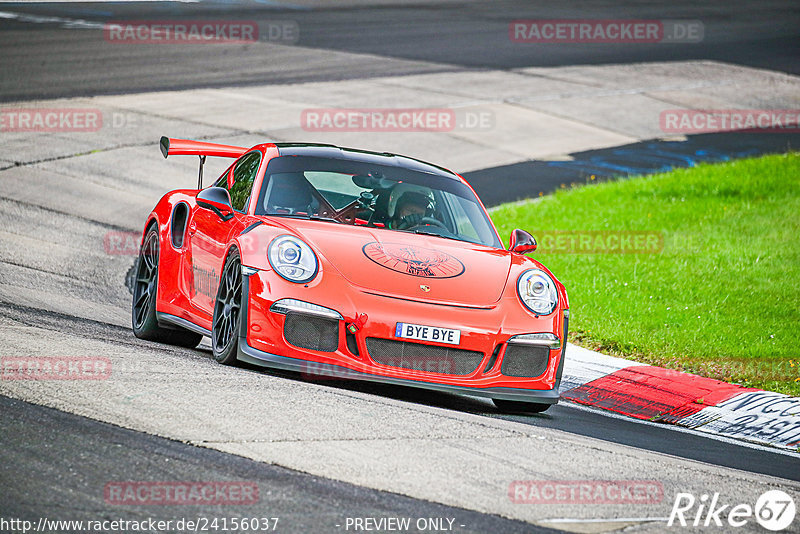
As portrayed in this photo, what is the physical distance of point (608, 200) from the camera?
15492 mm

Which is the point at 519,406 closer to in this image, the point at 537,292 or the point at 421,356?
the point at 537,292

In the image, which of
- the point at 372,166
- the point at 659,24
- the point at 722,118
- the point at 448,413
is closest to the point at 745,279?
the point at 372,166

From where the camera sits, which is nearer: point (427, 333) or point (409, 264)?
point (427, 333)

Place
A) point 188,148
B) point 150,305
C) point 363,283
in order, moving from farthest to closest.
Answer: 1. point 188,148
2. point 150,305
3. point 363,283

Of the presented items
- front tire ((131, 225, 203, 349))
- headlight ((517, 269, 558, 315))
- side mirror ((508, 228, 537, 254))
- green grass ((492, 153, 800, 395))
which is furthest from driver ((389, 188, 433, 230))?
green grass ((492, 153, 800, 395))

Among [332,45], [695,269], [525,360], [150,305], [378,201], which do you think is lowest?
[695,269]

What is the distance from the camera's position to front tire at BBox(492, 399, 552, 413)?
714 centimetres

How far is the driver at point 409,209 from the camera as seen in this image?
302 inches

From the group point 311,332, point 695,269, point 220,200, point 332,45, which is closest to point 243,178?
point 220,200

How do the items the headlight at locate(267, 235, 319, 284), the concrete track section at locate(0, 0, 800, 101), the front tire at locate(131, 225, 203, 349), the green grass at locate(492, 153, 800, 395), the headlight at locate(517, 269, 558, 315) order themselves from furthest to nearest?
1. the concrete track section at locate(0, 0, 800, 101)
2. the green grass at locate(492, 153, 800, 395)
3. the front tire at locate(131, 225, 203, 349)
4. the headlight at locate(517, 269, 558, 315)
5. the headlight at locate(267, 235, 319, 284)

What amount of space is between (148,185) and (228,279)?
27.7ft

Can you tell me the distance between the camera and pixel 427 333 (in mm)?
6434

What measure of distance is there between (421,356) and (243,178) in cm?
230

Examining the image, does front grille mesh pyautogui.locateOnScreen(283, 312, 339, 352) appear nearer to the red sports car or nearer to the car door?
the red sports car
